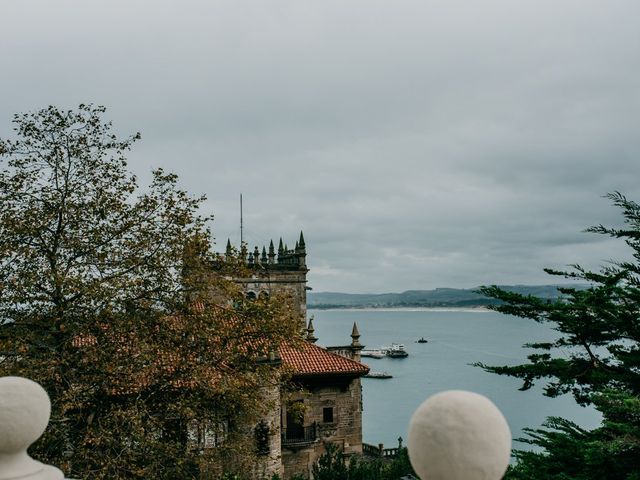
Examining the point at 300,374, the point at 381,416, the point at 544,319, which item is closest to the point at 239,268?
the point at 544,319

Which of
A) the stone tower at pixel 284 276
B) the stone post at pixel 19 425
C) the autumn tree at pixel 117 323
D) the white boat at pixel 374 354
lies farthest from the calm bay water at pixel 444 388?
the stone post at pixel 19 425

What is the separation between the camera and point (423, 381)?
9294 centimetres

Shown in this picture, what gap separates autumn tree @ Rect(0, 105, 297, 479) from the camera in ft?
39.1

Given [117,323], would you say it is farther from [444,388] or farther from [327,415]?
[444,388]

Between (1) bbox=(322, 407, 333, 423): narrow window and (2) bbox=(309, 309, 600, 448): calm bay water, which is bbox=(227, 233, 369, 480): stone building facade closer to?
(1) bbox=(322, 407, 333, 423): narrow window

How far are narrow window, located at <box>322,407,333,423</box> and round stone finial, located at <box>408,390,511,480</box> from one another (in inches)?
1083

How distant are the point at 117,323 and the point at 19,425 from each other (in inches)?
422

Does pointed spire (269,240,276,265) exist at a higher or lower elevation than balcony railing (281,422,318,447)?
higher

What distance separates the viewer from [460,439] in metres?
1.93

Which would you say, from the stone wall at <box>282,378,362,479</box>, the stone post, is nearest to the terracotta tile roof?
the stone wall at <box>282,378,362,479</box>

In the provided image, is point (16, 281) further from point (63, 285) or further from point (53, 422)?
point (53, 422)

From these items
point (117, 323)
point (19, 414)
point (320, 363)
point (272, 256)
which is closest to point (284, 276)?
point (272, 256)

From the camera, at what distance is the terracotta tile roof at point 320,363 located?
27569 millimetres

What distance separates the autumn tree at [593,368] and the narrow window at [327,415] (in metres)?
19.1
